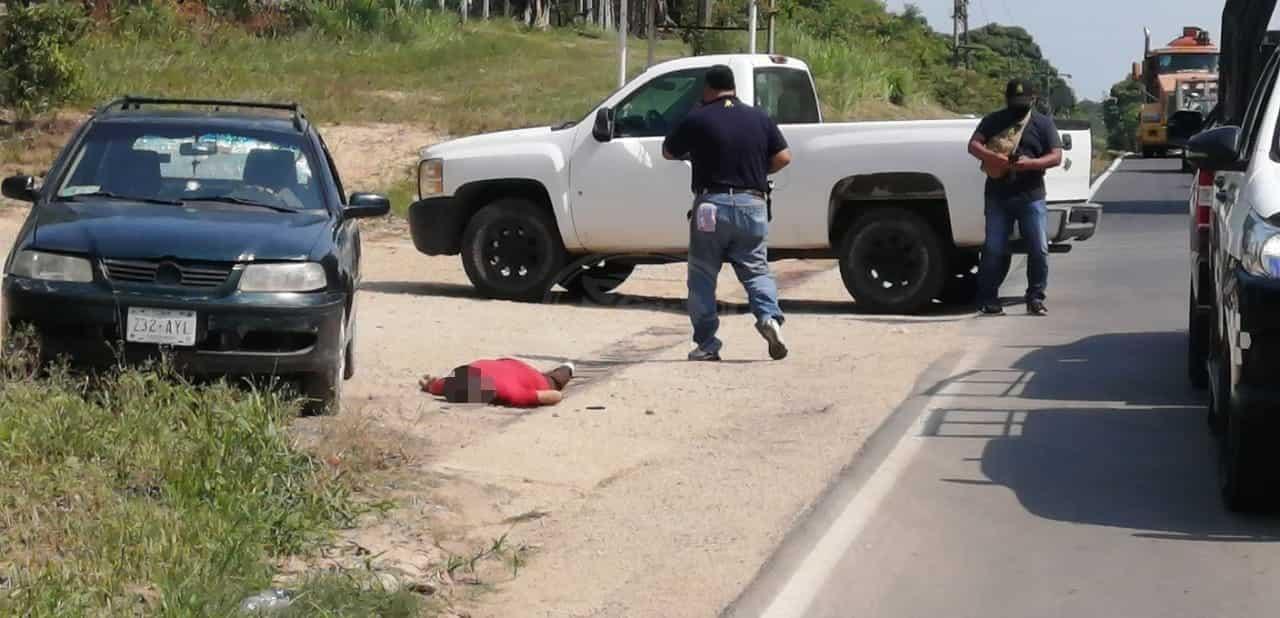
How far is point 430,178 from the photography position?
17172mm

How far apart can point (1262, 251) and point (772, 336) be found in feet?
18.0

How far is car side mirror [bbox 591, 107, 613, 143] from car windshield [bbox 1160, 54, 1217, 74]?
4678 cm

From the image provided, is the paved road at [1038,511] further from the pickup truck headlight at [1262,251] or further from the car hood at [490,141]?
the car hood at [490,141]

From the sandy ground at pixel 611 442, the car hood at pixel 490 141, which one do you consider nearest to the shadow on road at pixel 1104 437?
the sandy ground at pixel 611 442

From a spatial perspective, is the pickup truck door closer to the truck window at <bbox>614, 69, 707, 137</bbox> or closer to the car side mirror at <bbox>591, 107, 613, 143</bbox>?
the truck window at <bbox>614, 69, 707, 137</bbox>

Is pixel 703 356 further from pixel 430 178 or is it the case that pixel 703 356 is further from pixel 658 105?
pixel 430 178

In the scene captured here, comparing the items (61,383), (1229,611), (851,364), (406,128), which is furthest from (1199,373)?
(406,128)

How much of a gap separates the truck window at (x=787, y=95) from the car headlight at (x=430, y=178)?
2.78 m

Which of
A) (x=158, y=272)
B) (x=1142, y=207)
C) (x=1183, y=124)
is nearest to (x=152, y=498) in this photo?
(x=158, y=272)

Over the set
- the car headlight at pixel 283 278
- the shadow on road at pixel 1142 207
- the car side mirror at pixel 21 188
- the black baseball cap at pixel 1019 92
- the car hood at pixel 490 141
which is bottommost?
the shadow on road at pixel 1142 207

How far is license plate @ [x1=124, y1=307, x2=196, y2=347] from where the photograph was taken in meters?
9.72

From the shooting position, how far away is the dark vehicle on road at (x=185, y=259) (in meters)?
9.75

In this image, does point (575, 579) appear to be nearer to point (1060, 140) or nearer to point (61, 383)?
point (61, 383)

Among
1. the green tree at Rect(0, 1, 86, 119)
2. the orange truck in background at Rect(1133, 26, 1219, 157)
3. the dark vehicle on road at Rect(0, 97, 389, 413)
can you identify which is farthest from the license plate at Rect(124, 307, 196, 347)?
the orange truck in background at Rect(1133, 26, 1219, 157)
